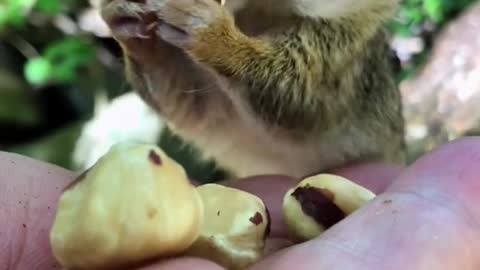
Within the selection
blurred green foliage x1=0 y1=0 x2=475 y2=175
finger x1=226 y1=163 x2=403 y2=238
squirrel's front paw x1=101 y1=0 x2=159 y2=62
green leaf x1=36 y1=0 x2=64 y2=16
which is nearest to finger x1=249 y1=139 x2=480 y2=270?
finger x1=226 y1=163 x2=403 y2=238

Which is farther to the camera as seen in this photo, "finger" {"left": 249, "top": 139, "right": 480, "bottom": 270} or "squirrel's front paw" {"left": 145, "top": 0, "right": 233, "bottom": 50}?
"squirrel's front paw" {"left": 145, "top": 0, "right": 233, "bottom": 50}

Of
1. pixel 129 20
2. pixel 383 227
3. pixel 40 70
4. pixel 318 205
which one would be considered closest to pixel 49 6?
pixel 40 70

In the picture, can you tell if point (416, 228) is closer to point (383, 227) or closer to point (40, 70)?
point (383, 227)

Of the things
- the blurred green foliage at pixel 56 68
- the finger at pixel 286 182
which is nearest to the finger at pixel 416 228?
the finger at pixel 286 182

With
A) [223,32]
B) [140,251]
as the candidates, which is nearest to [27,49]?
[223,32]

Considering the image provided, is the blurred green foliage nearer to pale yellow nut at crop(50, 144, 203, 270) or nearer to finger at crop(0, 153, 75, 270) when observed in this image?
finger at crop(0, 153, 75, 270)

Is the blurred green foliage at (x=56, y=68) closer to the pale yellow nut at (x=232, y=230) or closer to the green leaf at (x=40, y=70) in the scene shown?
the green leaf at (x=40, y=70)
